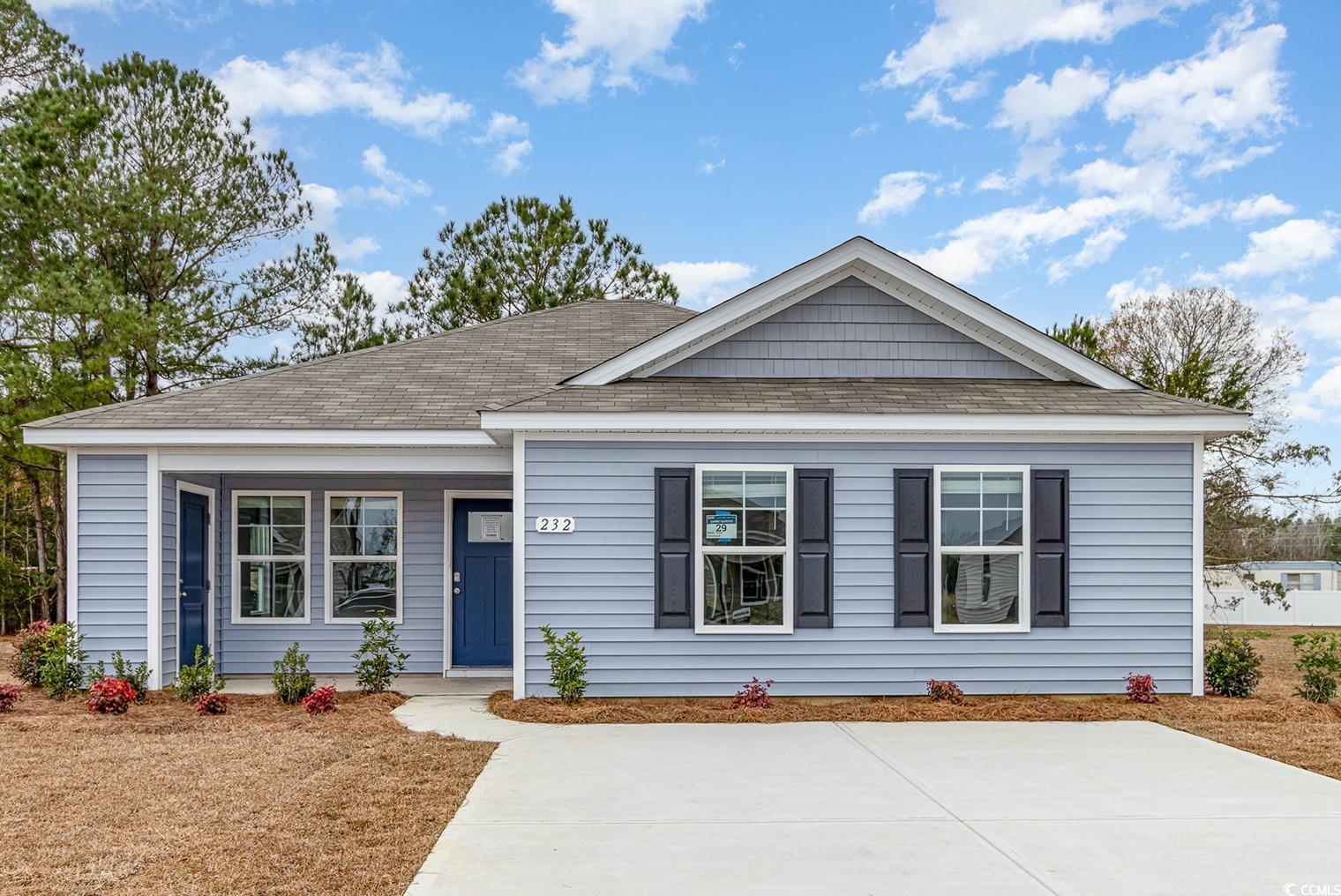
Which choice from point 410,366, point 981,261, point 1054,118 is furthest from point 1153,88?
point 410,366

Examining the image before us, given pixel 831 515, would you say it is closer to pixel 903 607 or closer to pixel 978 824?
pixel 903 607

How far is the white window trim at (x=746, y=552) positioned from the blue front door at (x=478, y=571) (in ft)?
8.90

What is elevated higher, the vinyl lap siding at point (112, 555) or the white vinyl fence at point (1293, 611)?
the vinyl lap siding at point (112, 555)

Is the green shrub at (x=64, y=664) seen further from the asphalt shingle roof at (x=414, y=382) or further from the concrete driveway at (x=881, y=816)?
the concrete driveway at (x=881, y=816)

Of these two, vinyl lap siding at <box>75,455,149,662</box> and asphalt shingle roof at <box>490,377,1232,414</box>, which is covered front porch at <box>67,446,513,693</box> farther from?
asphalt shingle roof at <box>490,377,1232,414</box>

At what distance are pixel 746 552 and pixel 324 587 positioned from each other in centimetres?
459

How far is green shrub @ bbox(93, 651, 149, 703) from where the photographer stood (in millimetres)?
8766

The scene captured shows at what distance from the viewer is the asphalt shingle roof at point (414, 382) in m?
9.25

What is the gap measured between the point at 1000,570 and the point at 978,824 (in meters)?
3.95

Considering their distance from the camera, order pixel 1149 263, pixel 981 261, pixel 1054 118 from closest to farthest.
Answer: pixel 1054 118 → pixel 981 261 → pixel 1149 263

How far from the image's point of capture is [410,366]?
11250mm

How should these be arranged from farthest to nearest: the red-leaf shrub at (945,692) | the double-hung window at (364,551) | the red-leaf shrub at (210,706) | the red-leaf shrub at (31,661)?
1. the double-hung window at (364,551)
2. the red-leaf shrub at (31,661)
3. the red-leaf shrub at (945,692)
4. the red-leaf shrub at (210,706)

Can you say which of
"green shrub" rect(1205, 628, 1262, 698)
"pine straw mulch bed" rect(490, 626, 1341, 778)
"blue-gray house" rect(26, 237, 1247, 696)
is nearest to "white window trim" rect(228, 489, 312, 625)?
"blue-gray house" rect(26, 237, 1247, 696)

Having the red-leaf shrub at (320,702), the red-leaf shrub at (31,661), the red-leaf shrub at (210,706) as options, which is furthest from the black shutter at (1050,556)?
the red-leaf shrub at (31,661)
